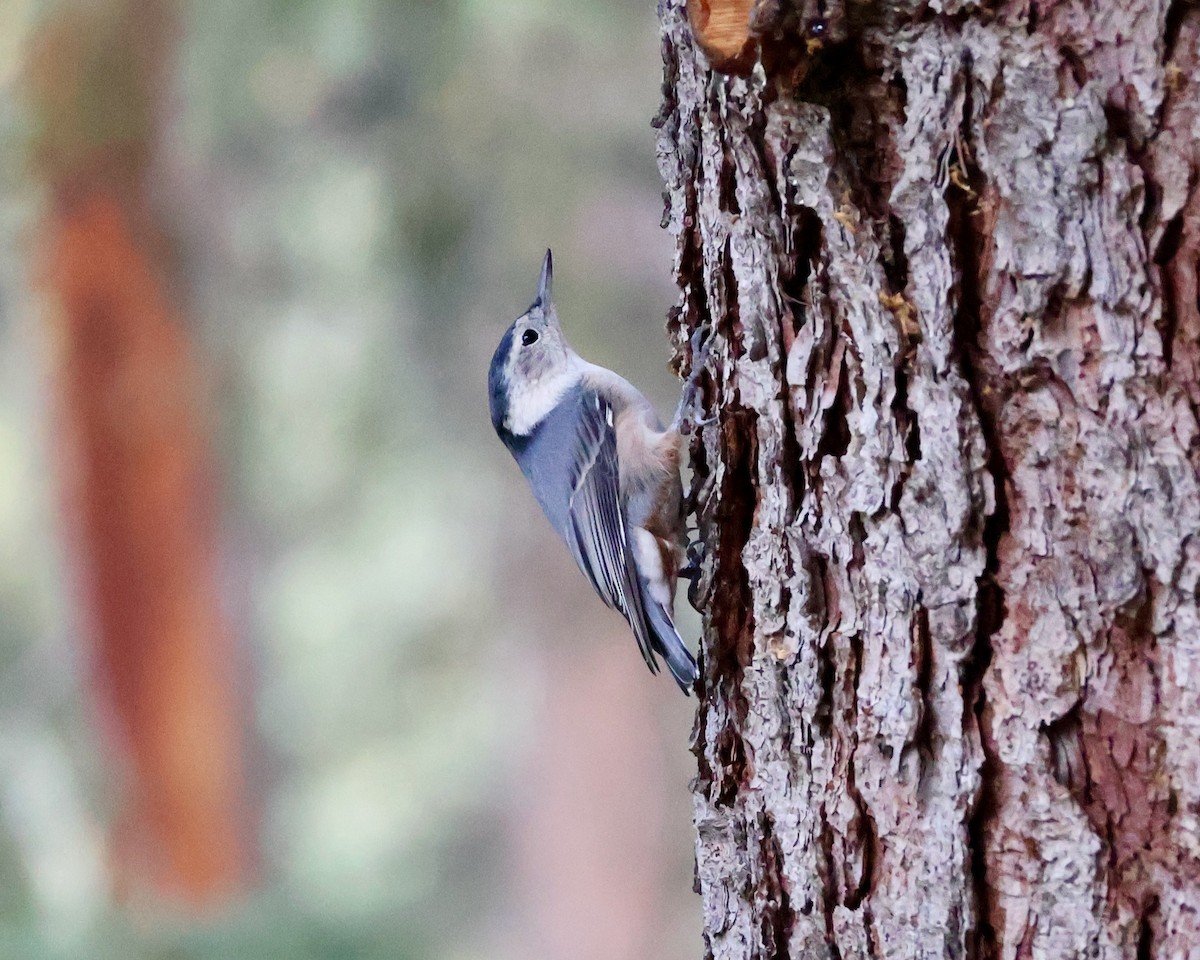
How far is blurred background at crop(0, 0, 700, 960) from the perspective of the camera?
224cm

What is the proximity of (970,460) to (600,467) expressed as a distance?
909mm

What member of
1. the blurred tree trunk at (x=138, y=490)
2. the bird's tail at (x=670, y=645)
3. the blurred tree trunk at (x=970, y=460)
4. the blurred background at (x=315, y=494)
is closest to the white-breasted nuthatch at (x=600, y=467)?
the bird's tail at (x=670, y=645)

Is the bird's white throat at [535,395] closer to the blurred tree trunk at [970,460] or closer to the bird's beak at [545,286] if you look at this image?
the bird's beak at [545,286]

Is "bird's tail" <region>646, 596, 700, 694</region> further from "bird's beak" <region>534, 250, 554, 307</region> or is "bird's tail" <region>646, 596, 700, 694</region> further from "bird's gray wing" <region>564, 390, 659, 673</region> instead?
"bird's beak" <region>534, 250, 554, 307</region>

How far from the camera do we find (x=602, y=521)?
63.9 inches

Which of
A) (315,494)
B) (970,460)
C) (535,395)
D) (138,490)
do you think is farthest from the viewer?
(138,490)

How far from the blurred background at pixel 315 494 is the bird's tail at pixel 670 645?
965 millimetres

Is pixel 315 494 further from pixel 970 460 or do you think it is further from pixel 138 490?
pixel 970 460

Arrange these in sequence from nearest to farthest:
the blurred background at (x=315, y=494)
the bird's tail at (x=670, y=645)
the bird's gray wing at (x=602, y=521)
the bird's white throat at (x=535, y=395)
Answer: the bird's tail at (x=670, y=645) < the bird's gray wing at (x=602, y=521) < the bird's white throat at (x=535, y=395) < the blurred background at (x=315, y=494)

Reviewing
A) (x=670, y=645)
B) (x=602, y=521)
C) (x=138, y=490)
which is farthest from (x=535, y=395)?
(x=138, y=490)

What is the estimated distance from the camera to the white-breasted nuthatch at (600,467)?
1.53 meters

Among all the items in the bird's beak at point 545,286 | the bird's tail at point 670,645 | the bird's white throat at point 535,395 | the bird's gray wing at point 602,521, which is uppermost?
the bird's beak at point 545,286

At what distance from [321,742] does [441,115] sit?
5.09ft

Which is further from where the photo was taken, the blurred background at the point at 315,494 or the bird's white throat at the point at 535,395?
the blurred background at the point at 315,494
